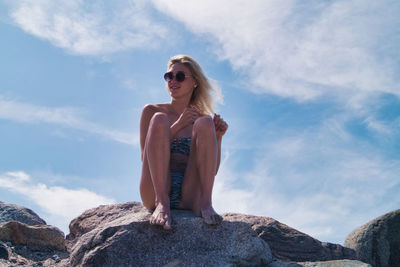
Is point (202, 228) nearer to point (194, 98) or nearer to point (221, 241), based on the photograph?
point (221, 241)

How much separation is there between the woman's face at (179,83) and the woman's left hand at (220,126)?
0.87 m

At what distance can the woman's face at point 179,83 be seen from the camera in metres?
6.11

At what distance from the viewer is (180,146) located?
18.6 ft

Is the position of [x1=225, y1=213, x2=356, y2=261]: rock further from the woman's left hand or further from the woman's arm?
the woman's arm

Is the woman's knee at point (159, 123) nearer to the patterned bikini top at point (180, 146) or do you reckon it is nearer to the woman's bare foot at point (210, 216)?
the patterned bikini top at point (180, 146)

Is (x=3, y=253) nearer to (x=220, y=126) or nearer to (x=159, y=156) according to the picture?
(x=159, y=156)

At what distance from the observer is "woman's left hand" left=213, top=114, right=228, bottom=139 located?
18.4ft

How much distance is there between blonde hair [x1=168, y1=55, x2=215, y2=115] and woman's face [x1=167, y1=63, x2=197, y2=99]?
86mm

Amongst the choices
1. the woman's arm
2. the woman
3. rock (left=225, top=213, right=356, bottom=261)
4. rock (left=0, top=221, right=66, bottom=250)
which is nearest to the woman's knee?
the woman

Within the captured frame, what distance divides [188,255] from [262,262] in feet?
2.89

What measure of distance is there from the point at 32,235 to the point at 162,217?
560 centimetres

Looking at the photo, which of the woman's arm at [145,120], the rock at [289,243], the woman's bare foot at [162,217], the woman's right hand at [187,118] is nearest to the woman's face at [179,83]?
the woman's arm at [145,120]

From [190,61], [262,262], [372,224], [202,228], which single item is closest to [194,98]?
[190,61]

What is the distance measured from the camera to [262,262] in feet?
15.5
